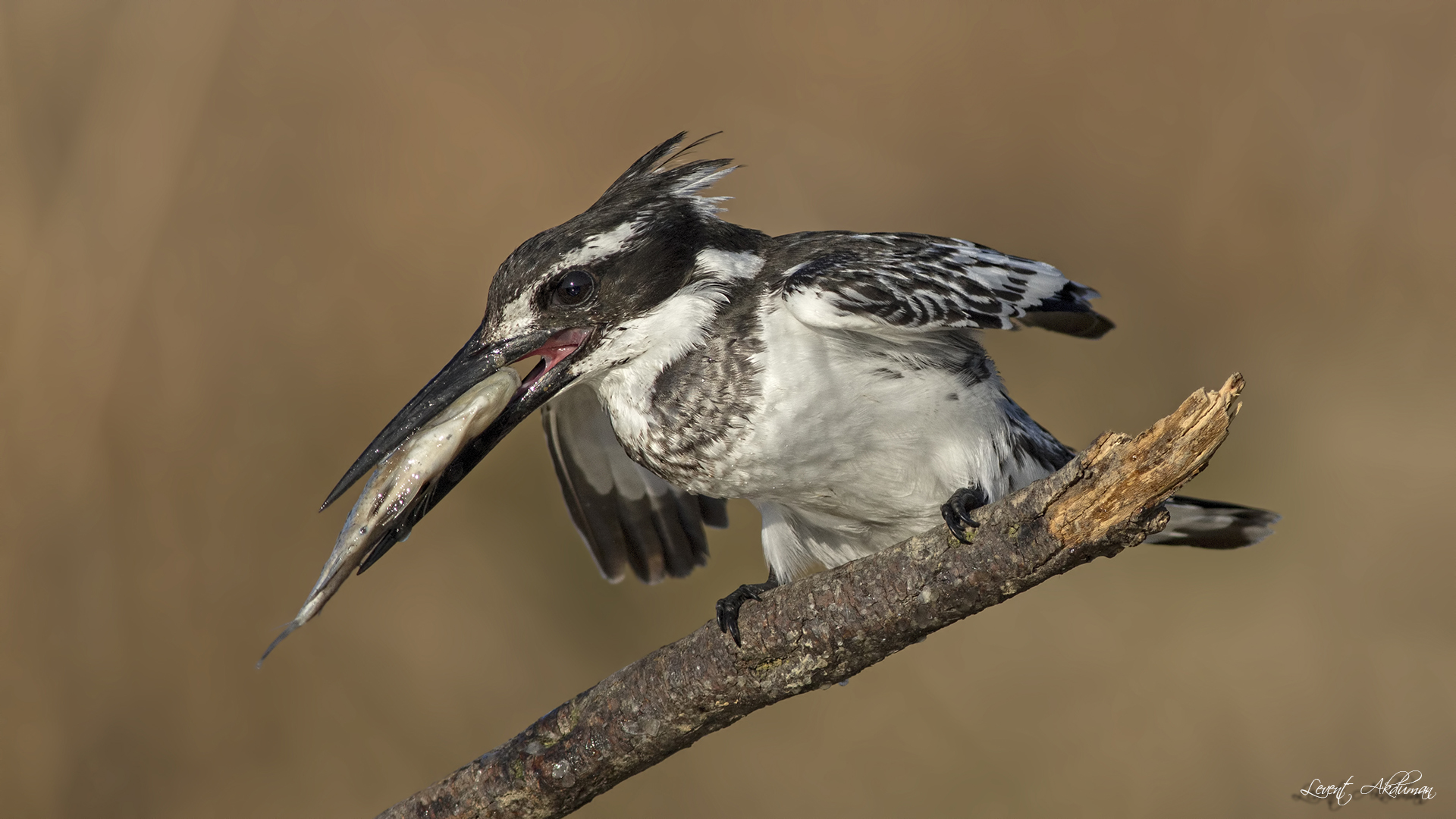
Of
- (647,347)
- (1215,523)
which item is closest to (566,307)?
(647,347)

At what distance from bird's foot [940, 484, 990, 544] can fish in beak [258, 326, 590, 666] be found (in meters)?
0.72

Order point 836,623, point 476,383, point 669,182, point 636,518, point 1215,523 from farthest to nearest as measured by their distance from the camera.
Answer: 1. point 636,518
2. point 1215,523
3. point 669,182
4. point 476,383
5. point 836,623

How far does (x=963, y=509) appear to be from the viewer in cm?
175

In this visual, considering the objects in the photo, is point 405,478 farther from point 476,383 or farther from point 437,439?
point 476,383

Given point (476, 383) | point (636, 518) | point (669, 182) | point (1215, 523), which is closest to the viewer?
point (476, 383)

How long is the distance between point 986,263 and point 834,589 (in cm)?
75

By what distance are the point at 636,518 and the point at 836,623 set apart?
963 mm

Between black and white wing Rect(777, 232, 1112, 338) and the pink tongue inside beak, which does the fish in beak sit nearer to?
the pink tongue inside beak

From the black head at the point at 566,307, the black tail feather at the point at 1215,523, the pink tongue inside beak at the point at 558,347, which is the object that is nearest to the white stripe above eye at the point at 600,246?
the black head at the point at 566,307

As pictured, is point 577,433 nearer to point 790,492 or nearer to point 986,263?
point 790,492

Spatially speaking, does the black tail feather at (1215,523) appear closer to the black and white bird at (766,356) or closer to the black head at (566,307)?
the black and white bird at (766,356)

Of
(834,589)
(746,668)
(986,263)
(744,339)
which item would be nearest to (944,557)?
(834,589)

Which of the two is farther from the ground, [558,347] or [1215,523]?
[558,347]

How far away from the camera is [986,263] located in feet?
6.59
